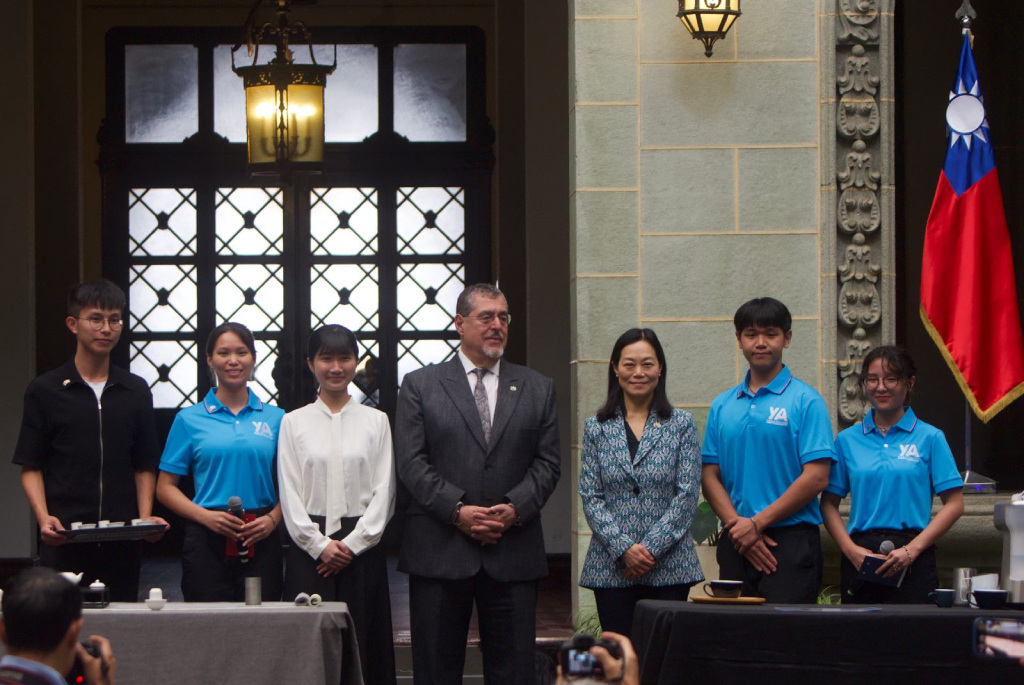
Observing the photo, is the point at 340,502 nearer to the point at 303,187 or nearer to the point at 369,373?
the point at 369,373

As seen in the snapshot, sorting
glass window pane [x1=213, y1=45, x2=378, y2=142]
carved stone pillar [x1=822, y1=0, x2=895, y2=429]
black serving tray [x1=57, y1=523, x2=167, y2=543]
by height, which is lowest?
black serving tray [x1=57, y1=523, x2=167, y2=543]

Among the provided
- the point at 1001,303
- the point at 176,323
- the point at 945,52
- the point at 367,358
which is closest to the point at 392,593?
the point at 367,358

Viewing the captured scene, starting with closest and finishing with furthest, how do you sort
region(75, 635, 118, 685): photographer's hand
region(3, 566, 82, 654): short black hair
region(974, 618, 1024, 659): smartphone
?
region(974, 618, 1024, 659): smartphone < region(3, 566, 82, 654): short black hair < region(75, 635, 118, 685): photographer's hand

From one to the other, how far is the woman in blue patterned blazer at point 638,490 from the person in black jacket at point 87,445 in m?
1.76

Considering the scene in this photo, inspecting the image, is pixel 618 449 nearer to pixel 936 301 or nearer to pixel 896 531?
pixel 896 531

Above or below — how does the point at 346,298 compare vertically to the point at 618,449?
above

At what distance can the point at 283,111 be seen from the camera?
285 inches

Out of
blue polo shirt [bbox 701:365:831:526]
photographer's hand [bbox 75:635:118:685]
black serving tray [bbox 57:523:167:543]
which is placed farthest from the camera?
blue polo shirt [bbox 701:365:831:526]

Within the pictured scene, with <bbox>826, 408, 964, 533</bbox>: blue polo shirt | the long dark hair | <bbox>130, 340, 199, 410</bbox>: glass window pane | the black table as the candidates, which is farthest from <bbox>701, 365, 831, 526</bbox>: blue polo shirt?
<bbox>130, 340, 199, 410</bbox>: glass window pane

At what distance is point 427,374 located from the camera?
5.57m

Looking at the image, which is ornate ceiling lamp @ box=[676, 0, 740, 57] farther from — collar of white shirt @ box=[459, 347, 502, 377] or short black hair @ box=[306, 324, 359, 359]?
short black hair @ box=[306, 324, 359, 359]

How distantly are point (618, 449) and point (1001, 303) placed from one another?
7.65ft

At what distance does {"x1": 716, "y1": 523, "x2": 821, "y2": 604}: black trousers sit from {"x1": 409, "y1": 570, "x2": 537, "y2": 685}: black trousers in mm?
797

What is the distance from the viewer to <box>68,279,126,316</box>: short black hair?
5344 mm
